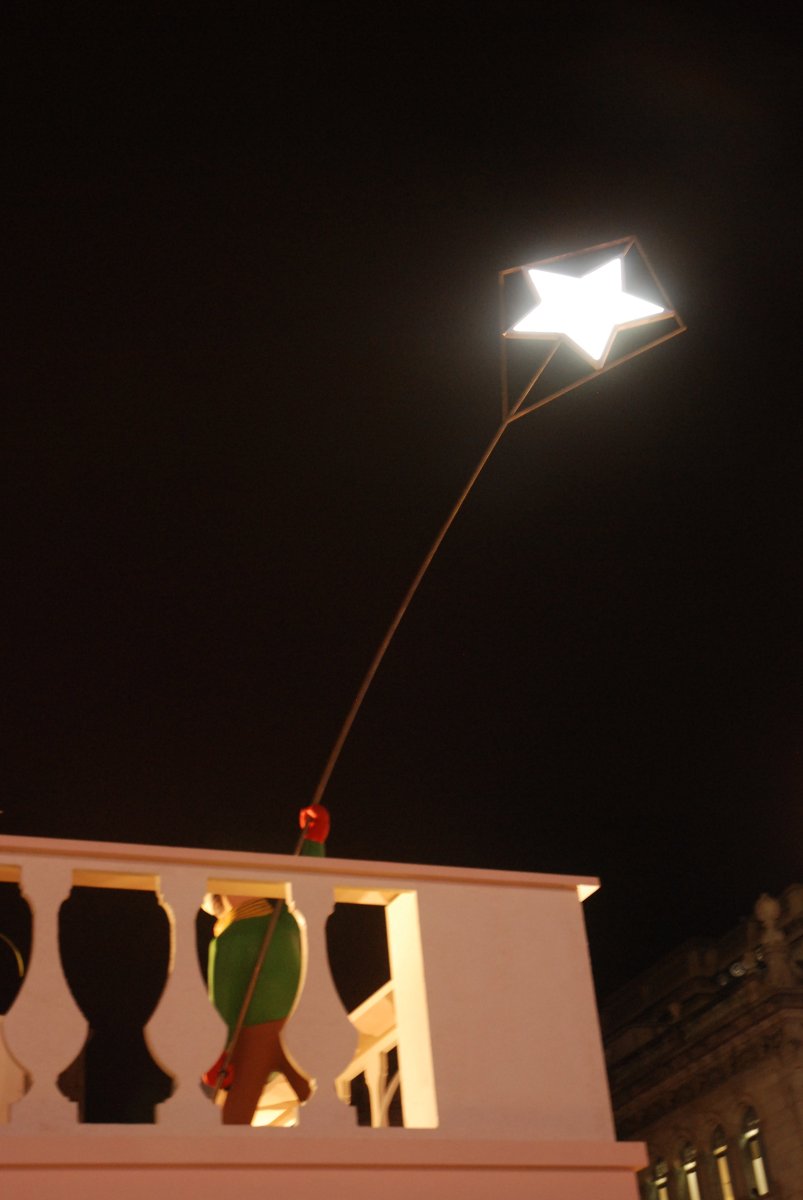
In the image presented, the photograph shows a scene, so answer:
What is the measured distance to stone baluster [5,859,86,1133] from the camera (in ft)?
8.75

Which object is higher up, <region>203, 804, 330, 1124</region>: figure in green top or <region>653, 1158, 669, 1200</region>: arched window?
<region>653, 1158, 669, 1200</region>: arched window

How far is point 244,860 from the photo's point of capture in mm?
3119

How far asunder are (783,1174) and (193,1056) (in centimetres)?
2895

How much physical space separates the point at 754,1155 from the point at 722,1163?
4.52ft

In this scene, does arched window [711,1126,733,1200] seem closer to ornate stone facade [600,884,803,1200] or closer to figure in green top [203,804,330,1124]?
ornate stone facade [600,884,803,1200]

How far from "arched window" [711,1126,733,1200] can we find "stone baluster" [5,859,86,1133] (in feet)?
101

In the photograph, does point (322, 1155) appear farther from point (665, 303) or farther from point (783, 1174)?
point (783, 1174)

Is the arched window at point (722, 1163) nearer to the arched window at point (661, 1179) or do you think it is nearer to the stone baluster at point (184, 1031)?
the arched window at point (661, 1179)

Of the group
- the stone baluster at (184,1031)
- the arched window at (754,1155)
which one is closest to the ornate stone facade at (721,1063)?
the arched window at (754,1155)

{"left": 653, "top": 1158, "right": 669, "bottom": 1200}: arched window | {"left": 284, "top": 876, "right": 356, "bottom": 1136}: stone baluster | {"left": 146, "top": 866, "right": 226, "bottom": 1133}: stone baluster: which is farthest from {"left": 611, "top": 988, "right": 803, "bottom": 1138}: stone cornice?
{"left": 146, "top": 866, "right": 226, "bottom": 1133}: stone baluster

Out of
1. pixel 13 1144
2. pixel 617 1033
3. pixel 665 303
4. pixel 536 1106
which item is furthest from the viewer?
pixel 617 1033

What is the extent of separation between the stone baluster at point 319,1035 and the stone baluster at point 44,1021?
0.49 metres

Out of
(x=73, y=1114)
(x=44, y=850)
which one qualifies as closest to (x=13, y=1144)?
(x=73, y=1114)

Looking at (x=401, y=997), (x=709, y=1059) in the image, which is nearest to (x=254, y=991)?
(x=401, y=997)
